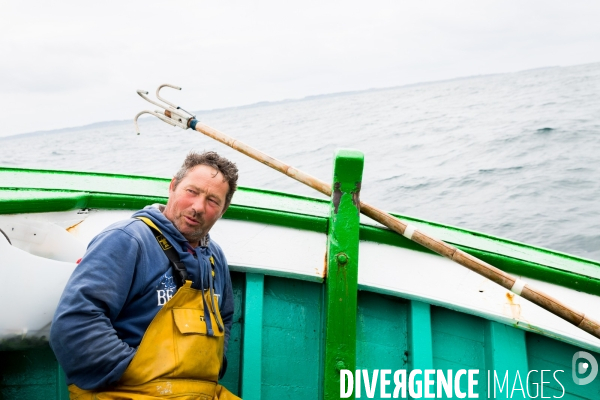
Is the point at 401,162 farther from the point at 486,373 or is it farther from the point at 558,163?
the point at 486,373

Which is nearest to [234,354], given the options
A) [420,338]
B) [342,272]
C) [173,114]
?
[342,272]

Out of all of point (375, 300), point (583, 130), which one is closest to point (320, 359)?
point (375, 300)

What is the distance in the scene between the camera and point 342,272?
2.26 m

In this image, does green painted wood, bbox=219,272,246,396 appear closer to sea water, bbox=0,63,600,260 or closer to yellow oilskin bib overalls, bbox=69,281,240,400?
yellow oilskin bib overalls, bbox=69,281,240,400

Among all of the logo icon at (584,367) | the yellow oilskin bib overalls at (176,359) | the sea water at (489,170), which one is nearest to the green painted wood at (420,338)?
the logo icon at (584,367)

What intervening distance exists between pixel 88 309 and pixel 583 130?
52.1ft

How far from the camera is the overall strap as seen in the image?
7.04 ft

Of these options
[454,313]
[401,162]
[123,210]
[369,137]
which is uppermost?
[369,137]

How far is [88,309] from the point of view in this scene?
185 centimetres

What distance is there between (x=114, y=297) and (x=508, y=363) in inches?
74.9

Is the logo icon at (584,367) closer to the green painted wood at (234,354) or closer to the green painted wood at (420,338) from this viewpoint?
the green painted wood at (420,338)

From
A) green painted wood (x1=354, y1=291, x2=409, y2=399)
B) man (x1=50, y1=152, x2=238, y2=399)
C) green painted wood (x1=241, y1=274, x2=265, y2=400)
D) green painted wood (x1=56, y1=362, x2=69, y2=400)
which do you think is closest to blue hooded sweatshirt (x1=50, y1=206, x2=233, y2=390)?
man (x1=50, y1=152, x2=238, y2=399)

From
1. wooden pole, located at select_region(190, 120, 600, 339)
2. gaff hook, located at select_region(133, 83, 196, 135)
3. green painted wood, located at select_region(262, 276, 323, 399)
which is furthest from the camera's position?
gaff hook, located at select_region(133, 83, 196, 135)

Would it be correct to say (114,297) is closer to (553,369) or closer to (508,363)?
(508,363)
